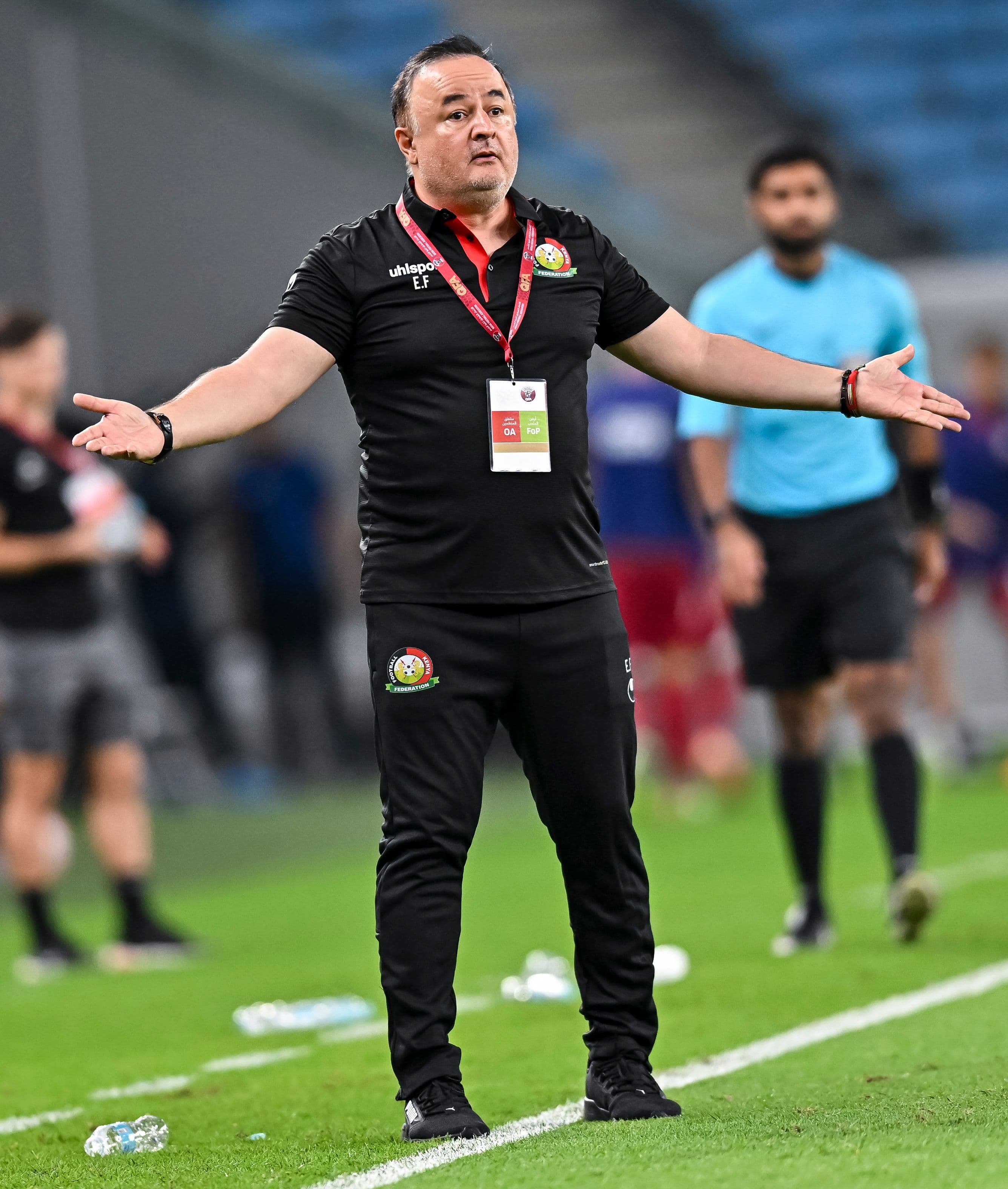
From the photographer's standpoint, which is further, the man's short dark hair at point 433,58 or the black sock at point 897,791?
the black sock at point 897,791

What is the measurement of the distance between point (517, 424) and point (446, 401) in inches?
5.4

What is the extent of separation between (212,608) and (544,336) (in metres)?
10.7

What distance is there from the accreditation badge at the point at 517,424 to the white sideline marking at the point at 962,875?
391cm

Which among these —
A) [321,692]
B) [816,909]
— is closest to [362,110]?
[321,692]

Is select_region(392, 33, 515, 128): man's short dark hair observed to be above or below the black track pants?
A: above

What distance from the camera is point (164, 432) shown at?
3459mm

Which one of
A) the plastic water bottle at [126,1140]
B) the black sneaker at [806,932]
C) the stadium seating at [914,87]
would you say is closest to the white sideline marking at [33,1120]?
the plastic water bottle at [126,1140]

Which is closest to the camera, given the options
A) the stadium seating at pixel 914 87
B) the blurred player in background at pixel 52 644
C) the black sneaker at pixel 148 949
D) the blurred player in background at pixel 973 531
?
the black sneaker at pixel 148 949

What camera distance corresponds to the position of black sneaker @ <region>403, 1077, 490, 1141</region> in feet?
12.0

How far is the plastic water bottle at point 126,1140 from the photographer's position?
3.88 metres

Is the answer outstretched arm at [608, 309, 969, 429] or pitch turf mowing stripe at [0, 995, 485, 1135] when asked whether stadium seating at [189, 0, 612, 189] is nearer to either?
pitch turf mowing stripe at [0, 995, 485, 1135]

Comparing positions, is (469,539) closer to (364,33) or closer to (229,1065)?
(229,1065)

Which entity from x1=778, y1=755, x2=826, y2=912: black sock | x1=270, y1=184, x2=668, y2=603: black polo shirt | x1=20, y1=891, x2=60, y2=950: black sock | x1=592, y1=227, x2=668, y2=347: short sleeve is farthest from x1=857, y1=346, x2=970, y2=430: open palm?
x1=20, y1=891, x2=60, y2=950: black sock

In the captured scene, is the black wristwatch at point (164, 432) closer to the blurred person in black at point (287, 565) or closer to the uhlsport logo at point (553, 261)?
the uhlsport logo at point (553, 261)
